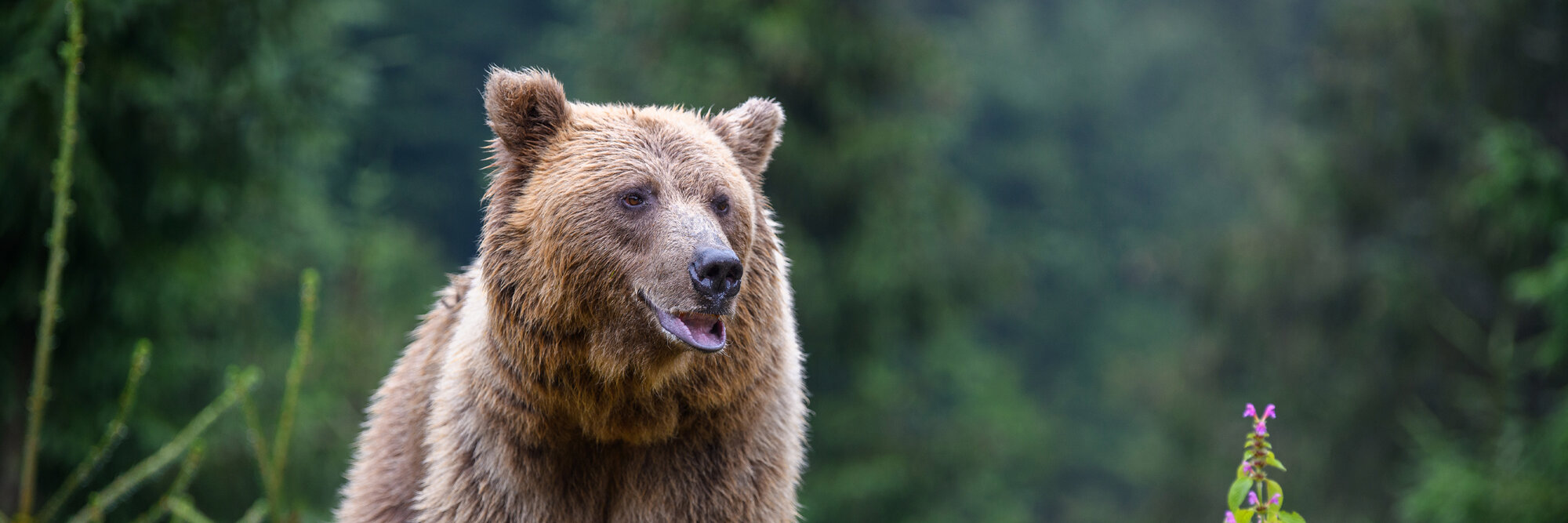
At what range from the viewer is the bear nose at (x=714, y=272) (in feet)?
9.85

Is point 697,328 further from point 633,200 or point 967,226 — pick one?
point 967,226

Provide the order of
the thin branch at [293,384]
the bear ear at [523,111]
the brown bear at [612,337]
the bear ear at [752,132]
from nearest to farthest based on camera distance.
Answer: the thin branch at [293,384] → the brown bear at [612,337] → the bear ear at [523,111] → the bear ear at [752,132]

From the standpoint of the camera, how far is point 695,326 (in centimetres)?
311

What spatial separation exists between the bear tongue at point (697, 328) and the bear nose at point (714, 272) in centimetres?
7

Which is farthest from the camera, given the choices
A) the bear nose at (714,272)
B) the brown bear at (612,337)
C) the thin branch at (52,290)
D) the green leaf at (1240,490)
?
the brown bear at (612,337)

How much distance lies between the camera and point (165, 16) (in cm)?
763

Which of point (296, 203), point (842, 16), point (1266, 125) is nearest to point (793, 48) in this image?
point (842, 16)

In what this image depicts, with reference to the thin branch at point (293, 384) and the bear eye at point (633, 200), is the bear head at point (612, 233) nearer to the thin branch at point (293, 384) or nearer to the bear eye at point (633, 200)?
the bear eye at point (633, 200)

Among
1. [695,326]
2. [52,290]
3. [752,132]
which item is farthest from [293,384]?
[752,132]

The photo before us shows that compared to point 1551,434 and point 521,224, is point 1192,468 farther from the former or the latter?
point 521,224

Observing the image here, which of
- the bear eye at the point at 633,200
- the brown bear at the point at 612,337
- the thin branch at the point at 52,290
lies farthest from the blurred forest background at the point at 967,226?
the thin branch at the point at 52,290

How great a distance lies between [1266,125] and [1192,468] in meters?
10.4

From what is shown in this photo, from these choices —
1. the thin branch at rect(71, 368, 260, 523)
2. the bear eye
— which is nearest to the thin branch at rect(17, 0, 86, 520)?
the thin branch at rect(71, 368, 260, 523)

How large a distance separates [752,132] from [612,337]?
2.92 feet
